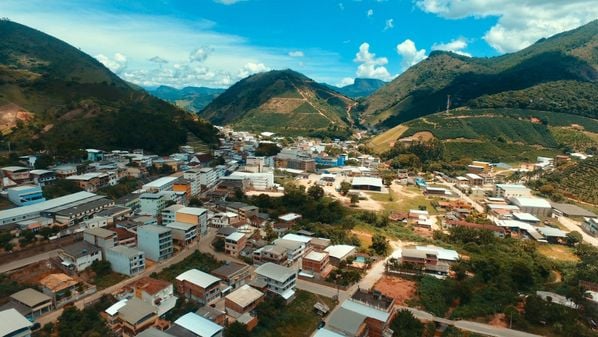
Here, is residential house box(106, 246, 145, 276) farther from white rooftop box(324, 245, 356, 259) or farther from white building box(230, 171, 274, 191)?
white building box(230, 171, 274, 191)

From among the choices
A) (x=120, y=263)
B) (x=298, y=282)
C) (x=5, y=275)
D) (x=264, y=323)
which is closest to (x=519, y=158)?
(x=298, y=282)

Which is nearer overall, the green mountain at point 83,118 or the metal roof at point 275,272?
the metal roof at point 275,272

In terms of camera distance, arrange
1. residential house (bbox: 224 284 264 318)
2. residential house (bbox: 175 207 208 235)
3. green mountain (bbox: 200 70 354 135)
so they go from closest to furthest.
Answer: residential house (bbox: 224 284 264 318)
residential house (bbox: 175 207 208 235)
green mountain (bbox: 200 70 354 135)

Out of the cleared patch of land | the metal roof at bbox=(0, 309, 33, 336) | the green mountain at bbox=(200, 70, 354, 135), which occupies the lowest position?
the metal roof at bbox=(0, 309, 33, 336)

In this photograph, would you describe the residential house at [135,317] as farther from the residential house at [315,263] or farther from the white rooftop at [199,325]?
the residential house at [315,263]

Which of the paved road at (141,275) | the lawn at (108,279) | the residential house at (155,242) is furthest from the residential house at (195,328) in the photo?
the residential house at (155,242)

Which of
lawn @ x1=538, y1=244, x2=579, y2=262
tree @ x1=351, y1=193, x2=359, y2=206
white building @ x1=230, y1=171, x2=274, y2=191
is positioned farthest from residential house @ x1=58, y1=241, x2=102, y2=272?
lawn @ x1=538, y1=244, x2=579, y2=262
